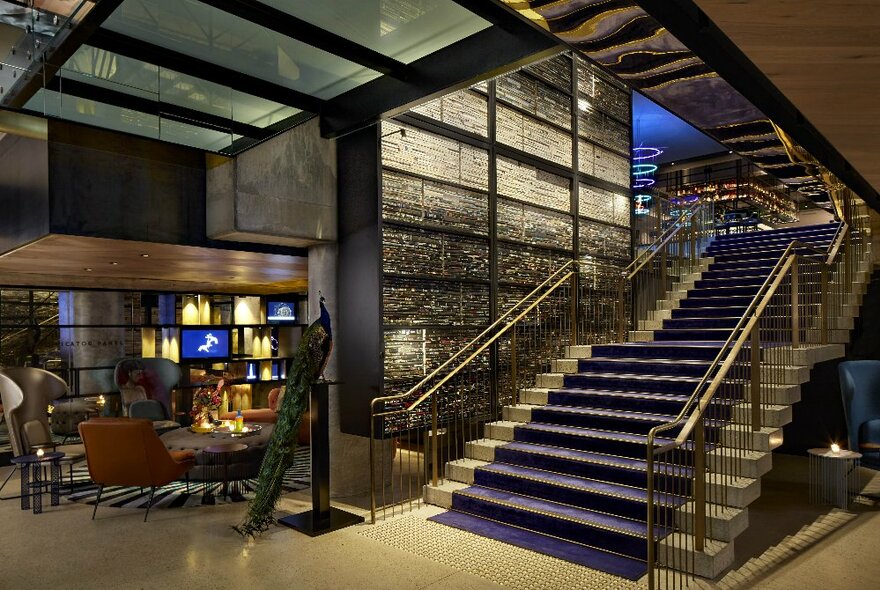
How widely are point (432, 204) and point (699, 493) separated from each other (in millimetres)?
3887

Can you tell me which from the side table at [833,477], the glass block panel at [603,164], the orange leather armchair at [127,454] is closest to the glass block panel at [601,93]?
the glass block panel at [603,164]

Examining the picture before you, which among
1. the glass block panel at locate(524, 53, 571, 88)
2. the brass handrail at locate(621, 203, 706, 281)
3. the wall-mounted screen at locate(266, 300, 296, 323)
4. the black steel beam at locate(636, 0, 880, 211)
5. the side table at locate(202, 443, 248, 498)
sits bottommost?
the side table at locate(202, 443, 248, 498)

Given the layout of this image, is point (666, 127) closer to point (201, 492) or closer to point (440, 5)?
point (440, 5)

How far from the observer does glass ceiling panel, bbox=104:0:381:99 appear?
4730 millimetres

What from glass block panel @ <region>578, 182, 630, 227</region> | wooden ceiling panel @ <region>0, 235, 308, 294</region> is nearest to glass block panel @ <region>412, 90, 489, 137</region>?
wooden ceiling panel @ <region>0, 235, 308, 294</region>

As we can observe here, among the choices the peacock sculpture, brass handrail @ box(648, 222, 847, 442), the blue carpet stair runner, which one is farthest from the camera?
the peacock sculpture

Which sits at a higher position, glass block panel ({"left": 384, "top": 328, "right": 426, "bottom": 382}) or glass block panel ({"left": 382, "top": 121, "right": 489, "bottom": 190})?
glass block panel ({"left": 382, "top": 121, "right": 489, "bottom": 190})

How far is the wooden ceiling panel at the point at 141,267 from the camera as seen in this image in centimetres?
596

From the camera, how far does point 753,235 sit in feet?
35.5

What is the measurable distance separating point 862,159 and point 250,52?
16.2 feet

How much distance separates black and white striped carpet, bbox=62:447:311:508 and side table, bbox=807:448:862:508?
5.22m

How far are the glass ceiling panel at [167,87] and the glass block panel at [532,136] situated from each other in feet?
8.88

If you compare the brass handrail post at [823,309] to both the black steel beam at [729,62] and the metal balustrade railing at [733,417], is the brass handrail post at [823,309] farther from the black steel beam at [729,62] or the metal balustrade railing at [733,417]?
the black steel beam at [729,62]

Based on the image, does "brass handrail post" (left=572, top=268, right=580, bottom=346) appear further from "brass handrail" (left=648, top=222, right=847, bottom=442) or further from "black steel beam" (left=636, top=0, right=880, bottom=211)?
"black steel beam" (left=636, top=0, right=880, bottom=211)
